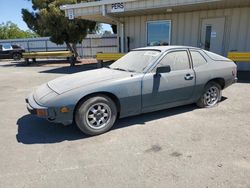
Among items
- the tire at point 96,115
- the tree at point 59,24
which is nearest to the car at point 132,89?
the tire at point 96,115

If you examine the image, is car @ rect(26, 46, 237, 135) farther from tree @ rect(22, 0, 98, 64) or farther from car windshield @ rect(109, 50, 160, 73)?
tree @ rect(22, 0, 98, 64)

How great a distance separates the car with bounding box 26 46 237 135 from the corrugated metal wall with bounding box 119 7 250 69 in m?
5.98

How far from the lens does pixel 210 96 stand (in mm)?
5332

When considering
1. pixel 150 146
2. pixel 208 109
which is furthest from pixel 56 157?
pixel 208 109

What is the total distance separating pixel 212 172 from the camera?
2.76 m

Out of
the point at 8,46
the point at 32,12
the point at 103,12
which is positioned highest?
the point at 32,12

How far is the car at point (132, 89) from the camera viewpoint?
12.0ft

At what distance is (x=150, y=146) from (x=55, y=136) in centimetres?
169

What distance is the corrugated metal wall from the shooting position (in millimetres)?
10094

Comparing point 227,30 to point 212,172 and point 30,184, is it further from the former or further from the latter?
point 30,184

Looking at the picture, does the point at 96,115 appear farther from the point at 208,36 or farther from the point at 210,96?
the point at 208,36

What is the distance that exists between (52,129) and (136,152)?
1.81 metres

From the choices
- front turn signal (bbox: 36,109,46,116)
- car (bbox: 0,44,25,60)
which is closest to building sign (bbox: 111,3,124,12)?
front turn signal (bbox: 36,109,46,116)

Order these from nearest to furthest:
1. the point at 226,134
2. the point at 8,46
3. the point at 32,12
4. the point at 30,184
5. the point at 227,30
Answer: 1. the point at 30,184
2. the point at 226,134
3. the point at 227,30
4. the point at 8,46
5. the point at 32,12
